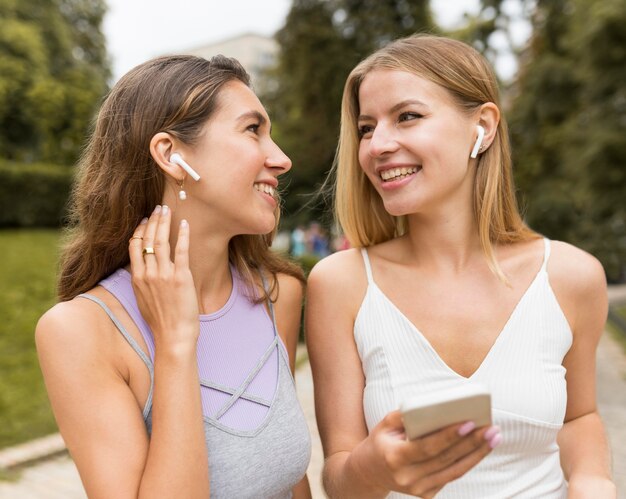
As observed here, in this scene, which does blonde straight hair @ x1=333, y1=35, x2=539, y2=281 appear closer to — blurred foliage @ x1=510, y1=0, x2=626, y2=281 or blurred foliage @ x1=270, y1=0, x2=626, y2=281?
blurred foliage @ x1=270, y1=0, x2=626, y2=281

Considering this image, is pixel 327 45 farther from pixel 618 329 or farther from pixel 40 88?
pixel 618 329

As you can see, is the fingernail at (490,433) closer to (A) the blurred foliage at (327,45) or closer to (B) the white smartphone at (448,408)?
(B) the white smartphone at (448,408)

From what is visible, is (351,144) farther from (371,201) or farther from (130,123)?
→ (130,123)

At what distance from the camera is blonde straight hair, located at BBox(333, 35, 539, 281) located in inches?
82.9

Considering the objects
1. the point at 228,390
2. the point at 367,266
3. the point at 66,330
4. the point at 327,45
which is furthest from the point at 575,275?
the point at 327,45

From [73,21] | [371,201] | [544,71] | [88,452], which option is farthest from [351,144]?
[73,21]

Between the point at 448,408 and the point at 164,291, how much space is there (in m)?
0.86

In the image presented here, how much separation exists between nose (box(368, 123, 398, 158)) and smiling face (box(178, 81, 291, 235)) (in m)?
0.29

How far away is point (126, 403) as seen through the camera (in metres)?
1.72

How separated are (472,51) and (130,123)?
116 cm

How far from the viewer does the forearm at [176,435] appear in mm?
1651

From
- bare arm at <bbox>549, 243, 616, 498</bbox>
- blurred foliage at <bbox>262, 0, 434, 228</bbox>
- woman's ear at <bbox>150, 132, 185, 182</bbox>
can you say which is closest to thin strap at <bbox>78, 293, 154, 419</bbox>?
woman's ear at <bbox>150, 132, 185, 182</bbox>

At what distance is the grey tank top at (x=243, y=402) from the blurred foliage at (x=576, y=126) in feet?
8.61

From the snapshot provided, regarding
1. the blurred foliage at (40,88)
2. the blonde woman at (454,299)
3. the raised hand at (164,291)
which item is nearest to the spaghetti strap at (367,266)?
the blonde woman at (454,299)
